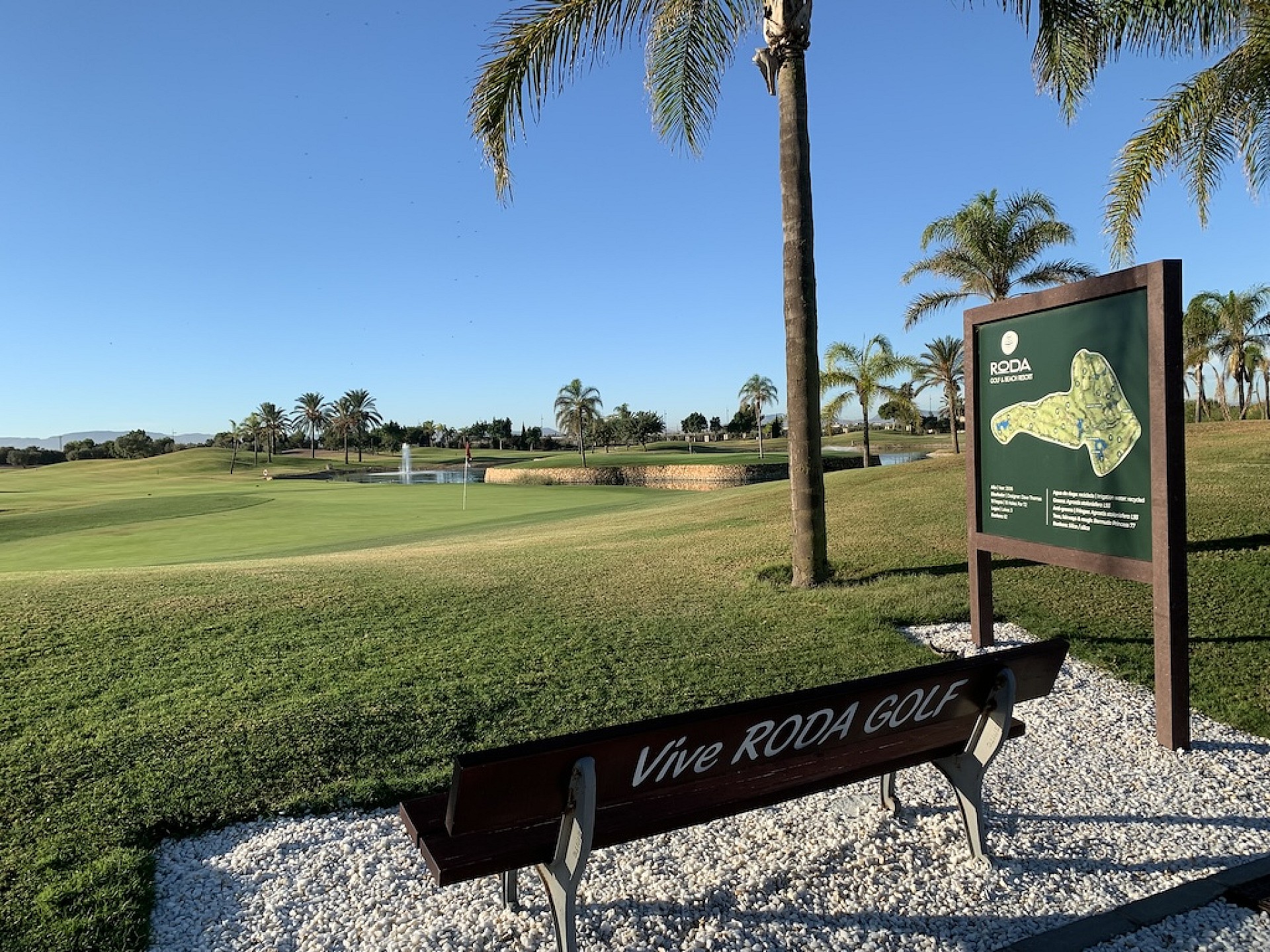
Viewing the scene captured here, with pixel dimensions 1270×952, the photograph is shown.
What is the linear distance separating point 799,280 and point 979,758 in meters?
5.94

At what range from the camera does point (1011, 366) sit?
5699 millimetres

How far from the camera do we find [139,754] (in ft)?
14.2

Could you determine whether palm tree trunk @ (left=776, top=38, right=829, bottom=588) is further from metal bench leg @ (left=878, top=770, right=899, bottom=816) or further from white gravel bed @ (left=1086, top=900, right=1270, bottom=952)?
white gravel bed @ (left=1086, top=900, right=1270, bottom=952)

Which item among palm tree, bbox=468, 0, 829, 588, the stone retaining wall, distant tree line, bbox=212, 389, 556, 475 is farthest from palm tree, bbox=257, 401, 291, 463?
palm tree, bbox=468, 0, 829, 588

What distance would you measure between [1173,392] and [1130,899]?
8.96 feet

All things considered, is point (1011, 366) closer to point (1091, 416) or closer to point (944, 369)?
point (1091, 416)

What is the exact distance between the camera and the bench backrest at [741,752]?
241cm

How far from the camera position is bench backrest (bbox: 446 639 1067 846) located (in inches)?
95.0

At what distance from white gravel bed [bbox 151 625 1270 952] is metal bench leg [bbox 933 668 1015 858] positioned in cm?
16

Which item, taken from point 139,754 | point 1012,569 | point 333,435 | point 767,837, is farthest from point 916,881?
point 333,435

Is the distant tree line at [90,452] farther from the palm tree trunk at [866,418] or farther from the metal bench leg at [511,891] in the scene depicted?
the metal bench leg at [511,891]

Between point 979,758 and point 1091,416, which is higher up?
point 1091,416

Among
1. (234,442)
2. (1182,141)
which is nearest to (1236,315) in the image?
(1182,141)

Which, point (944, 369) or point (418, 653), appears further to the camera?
point (944, 369)
